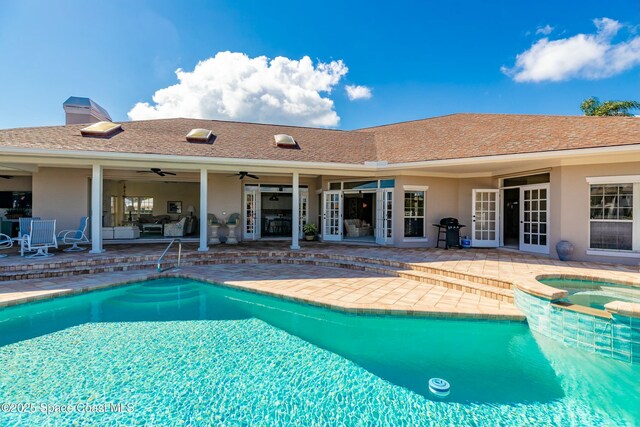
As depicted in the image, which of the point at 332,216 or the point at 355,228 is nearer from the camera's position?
the point at 332,216

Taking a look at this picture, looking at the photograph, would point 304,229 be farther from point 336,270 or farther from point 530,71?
point 530,71

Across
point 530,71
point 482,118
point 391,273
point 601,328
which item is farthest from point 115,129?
point 530,71

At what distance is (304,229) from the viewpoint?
12891 mm

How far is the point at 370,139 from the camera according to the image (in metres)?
14.3

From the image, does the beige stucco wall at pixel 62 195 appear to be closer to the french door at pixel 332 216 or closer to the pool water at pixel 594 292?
the french door at pixel 332 216

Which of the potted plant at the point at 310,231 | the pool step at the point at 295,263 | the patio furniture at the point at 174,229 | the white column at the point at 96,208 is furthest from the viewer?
the patio furniture at the point at 174,229

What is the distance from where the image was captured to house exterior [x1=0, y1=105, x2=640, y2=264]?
7988 millimetres

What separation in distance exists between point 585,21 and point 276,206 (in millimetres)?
16679

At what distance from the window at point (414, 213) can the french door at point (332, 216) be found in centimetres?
283

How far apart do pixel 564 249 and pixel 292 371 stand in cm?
866

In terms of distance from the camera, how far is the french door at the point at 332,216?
12500 millimetres

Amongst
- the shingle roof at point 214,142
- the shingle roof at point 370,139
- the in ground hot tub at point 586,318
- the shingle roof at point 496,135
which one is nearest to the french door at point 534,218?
the shingle roof at point 496,135

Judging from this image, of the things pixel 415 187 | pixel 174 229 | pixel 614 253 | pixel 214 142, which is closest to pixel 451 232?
pixel 415 187

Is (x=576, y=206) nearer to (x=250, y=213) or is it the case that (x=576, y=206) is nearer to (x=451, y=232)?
(x=451, y=232)
